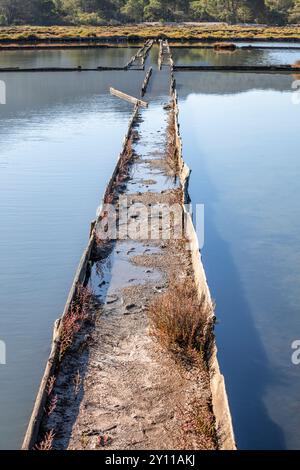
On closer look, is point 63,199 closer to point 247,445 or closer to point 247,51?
point 247,445

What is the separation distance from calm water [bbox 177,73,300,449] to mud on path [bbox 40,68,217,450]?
0.83m

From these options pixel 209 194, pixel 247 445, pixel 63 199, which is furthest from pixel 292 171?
pixel 247 445

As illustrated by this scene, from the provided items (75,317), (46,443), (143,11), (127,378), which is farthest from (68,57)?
(143,11)

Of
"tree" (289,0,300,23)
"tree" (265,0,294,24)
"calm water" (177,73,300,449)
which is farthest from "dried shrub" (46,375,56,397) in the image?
"tree" (265,0,294,24)

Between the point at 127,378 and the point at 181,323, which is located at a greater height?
the point at 181,323

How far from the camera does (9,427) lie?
7418 millimetres

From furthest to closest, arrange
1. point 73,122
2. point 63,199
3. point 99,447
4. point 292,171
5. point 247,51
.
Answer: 1. point 247,51
2. point 73,122
3. point 292,171
4. point 63,199
5. point 99,447

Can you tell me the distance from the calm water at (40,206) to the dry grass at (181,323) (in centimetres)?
177

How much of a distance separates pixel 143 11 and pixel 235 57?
2519 inches

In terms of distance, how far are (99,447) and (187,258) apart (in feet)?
17.8

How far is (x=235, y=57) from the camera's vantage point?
172 ft

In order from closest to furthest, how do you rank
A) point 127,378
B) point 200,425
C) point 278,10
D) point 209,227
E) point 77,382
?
point 200,425 → point 77,382 → point 127,378 → point 209,227 → point 278,10

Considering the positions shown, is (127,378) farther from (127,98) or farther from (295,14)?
(295,14)

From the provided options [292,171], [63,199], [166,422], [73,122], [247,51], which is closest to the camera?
[166,422]
